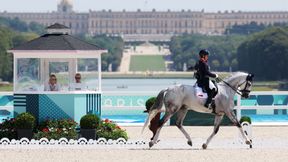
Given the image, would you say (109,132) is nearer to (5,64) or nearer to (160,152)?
(160,152)

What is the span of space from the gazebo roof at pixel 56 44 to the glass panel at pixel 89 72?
0.41 meters

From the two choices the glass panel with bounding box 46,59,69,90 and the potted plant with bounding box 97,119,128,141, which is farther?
the glass panel with bounding box 46,59,69,90

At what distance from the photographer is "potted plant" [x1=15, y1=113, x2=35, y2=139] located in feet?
72.4

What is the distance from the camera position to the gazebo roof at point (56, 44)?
2291cm

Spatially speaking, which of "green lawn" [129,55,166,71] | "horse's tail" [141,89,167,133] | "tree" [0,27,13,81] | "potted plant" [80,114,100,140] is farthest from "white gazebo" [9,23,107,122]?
"green lawn" [129,55,166,71]

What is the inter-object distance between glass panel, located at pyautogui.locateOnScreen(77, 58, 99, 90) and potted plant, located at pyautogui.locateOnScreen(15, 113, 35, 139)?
1525 mm

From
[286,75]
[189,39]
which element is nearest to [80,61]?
[286,75]

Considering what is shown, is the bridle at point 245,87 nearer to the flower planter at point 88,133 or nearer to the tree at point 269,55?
the flower planter at point 88,133

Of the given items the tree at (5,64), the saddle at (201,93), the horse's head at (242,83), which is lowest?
the tree at (5,64)

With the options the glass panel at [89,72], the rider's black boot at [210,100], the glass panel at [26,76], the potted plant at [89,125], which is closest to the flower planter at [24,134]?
the potted plant at [89,125]

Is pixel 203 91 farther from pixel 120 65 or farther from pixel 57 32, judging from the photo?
pixel 120 65

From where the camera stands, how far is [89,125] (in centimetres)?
2205

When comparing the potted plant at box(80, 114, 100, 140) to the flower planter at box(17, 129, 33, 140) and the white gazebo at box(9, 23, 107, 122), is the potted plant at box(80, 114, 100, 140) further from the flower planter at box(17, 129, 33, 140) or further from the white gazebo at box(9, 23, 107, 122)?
the flower planter at box(17, 129, 33, 140)

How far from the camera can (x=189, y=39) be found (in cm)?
16262
